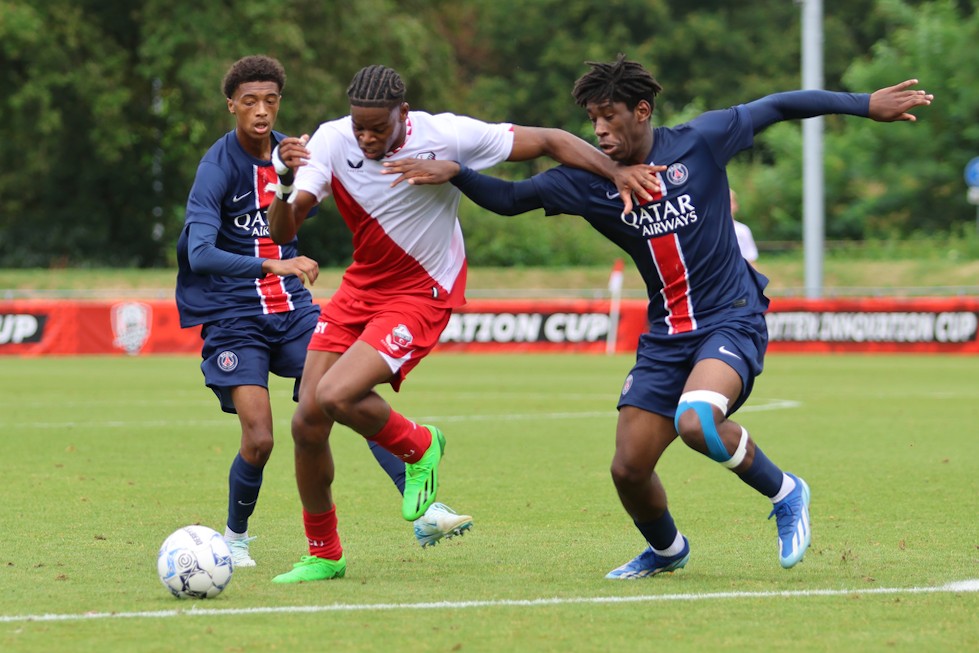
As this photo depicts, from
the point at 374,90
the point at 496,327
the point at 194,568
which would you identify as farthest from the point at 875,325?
the point at 194,568

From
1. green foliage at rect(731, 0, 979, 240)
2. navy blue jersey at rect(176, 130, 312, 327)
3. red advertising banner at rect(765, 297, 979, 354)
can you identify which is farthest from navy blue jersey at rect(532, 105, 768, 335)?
green foliage at rect(731, 0, 979, 240)

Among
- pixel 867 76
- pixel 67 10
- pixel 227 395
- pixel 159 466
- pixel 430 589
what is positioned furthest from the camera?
pixel 867 76

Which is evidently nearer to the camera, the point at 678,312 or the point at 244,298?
the point at 678,312

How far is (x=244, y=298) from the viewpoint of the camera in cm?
762

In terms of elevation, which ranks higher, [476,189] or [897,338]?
[476,189]

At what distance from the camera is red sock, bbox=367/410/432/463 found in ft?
22.4

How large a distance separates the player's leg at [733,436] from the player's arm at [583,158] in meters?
0.74

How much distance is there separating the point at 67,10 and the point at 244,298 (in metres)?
32.5

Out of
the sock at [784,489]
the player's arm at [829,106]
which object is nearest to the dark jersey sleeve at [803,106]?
the player's arm at [829,106]

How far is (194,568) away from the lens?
240 inches

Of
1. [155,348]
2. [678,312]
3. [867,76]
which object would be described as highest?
[867,76]

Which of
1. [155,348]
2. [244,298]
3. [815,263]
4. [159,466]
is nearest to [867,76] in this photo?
[815,263]

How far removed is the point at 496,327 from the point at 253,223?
778 inches

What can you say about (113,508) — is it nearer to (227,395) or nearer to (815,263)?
(227,395)
